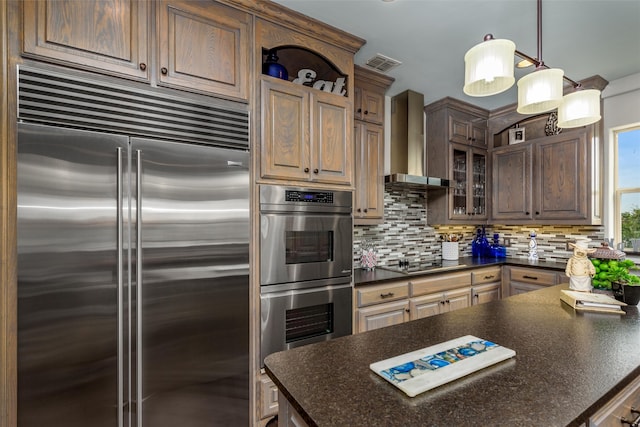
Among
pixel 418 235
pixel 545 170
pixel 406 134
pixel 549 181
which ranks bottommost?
pixel 418 235

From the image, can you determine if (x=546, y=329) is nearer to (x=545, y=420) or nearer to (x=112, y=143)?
(x=545, y=420)

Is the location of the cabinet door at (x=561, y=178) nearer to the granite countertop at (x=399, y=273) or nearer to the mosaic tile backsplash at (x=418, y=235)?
the mosaic tile backsplash at (x=418, y=235)

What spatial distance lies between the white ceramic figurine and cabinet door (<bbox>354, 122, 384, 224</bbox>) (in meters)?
1.47

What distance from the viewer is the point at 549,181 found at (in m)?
3.38

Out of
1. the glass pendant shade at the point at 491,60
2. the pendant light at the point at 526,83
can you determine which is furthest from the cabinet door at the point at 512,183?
the glass pendant shade at the point at 491,60

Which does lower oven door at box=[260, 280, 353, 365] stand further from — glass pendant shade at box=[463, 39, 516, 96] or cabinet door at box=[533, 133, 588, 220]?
cabinet door at box=[533, 133, 588, 220]

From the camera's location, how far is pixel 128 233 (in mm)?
1498

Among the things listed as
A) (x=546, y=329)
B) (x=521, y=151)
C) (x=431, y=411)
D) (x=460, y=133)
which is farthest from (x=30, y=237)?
(x=521, y=151)

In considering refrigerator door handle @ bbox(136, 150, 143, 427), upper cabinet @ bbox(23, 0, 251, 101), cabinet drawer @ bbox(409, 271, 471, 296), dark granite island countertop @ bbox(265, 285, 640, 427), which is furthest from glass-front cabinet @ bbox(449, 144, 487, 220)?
refrigerator door handle @ bbox(136, 150, 143, 427)

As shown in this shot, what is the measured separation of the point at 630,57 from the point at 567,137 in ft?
2.66

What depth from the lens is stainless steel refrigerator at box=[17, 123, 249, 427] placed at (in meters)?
1.33

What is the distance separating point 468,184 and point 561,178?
0.91m

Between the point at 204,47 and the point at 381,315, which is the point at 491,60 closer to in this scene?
the point at 204,47

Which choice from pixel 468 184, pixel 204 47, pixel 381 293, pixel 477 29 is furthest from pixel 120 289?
pixel 468 184
